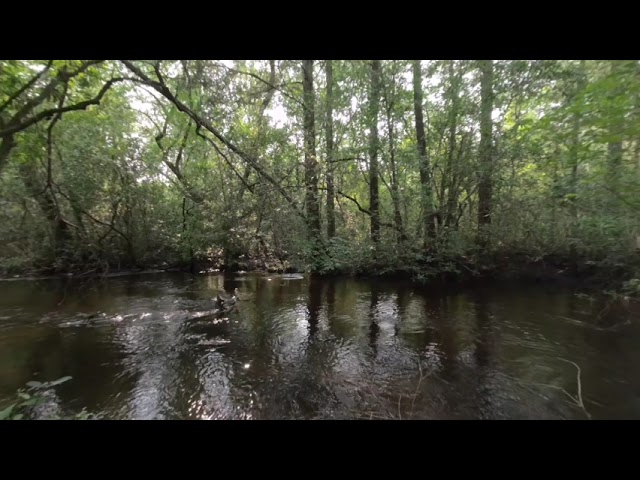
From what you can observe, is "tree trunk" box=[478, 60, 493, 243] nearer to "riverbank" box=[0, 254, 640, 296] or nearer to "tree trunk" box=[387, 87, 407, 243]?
"riverbank" box=[0, 254, 640, 296]

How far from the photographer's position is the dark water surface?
3.80 metres

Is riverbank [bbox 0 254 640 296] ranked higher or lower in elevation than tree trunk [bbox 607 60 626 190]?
lower

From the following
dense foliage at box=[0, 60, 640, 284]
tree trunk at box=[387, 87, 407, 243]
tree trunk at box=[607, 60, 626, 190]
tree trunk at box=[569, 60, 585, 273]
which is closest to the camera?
tree trunk at box=[607, 60, 626, 190]

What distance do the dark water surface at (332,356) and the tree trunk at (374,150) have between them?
10.7 ft

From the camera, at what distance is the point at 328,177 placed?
11.0 meters

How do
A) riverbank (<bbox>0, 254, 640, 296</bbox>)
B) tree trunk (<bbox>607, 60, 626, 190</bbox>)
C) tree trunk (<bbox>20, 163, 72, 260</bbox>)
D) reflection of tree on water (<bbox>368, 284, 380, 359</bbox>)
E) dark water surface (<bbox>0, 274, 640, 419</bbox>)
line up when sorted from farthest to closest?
1. tree trunk (<bbox>20, 163, 72, 260</bbox>)
2. riverbank (<bbox>0, 254, 640, 296</bbox>)
3. reflection of tree on water (<bbox>368, 284, 380, 359</bbox>)
4. tree trunk (<bbox>607, 60, 626, 190</bbox>)
5. dark water surface (<bbox>0, 274, 640, 419</bbox>)

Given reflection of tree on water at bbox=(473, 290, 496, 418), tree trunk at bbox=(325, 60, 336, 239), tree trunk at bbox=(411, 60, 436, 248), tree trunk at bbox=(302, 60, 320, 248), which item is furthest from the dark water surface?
tree trunk at bbox=(325, 60, 336, 239)

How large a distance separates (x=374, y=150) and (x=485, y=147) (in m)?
3.51

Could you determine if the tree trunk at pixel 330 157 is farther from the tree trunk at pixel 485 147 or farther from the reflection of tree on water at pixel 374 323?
the tree trunk at pixel 485 147

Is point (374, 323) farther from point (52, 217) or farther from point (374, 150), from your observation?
point (52, 217)

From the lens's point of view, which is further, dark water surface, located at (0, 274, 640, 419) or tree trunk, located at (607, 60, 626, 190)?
tree trunk, located at (607, 60, 626, 190)

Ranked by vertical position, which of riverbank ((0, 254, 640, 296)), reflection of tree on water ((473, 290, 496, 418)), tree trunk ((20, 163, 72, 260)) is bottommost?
reflection of tree on water ((473, 290, 496, 418))

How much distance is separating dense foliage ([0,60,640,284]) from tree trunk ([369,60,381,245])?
0.05 meters

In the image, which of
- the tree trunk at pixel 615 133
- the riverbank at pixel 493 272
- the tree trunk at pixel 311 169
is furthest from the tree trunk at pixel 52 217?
the tree trunk at pixel 615 133
